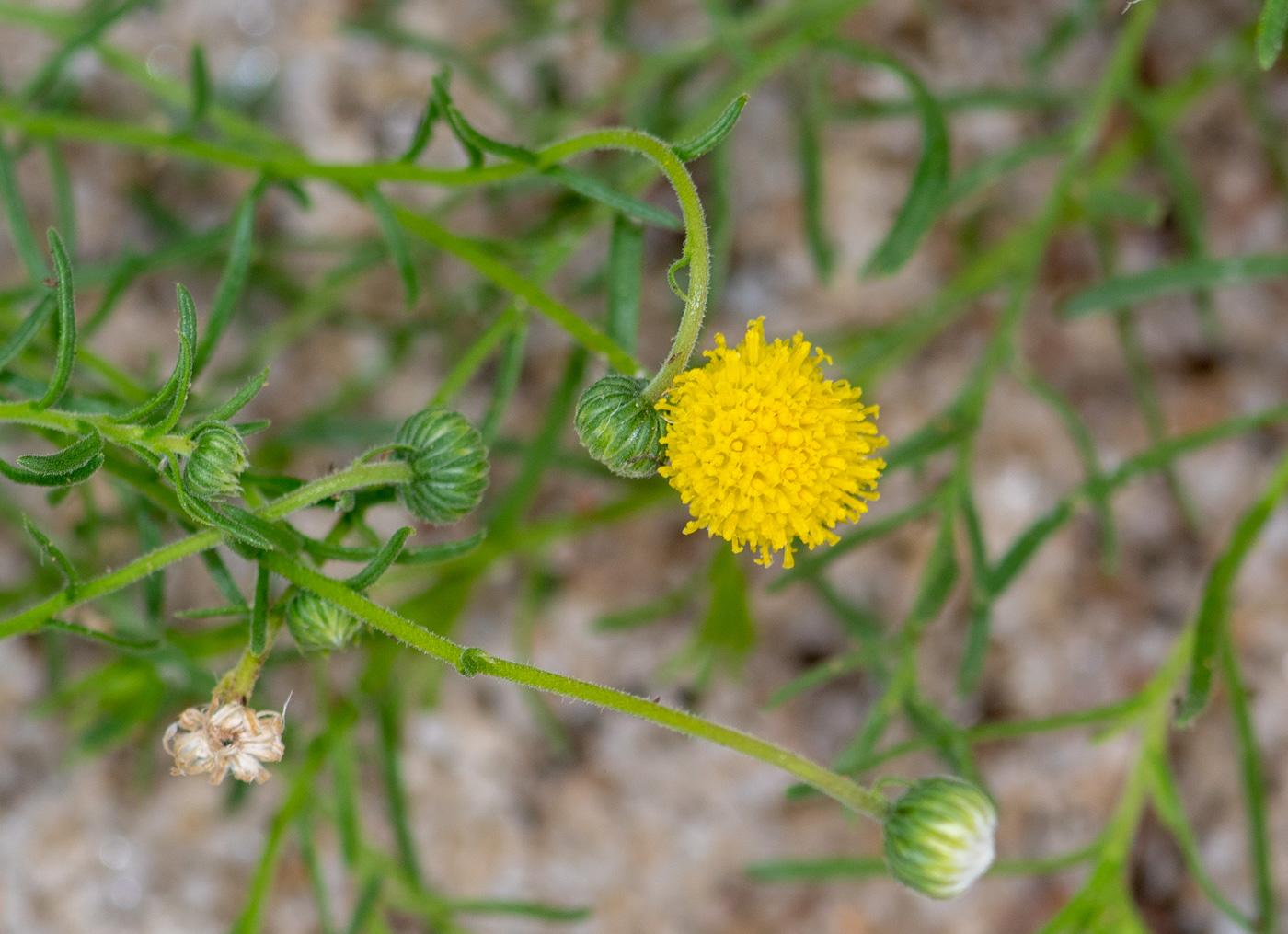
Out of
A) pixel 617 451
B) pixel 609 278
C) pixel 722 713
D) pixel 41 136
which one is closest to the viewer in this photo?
pixel 617 451

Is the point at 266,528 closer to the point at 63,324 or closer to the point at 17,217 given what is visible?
the point at 63,324

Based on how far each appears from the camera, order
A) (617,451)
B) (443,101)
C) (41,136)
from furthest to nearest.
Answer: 1. (41,136)
2. (443,101)
3. (617,451)

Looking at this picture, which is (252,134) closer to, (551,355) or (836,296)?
(551,355)

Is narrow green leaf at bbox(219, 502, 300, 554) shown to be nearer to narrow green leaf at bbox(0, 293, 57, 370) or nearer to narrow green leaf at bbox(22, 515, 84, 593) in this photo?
narrow green leaf at bbox(22, 515, 84, 593)

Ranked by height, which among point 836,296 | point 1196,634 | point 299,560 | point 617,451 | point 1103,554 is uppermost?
point 836,296

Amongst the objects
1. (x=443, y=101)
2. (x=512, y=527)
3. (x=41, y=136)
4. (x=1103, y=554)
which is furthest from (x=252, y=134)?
(x=1103, y=554)

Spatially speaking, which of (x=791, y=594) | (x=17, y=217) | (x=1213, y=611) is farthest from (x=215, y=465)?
(x=791, y=594)

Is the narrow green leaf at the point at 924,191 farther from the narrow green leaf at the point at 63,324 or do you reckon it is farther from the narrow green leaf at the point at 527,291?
the narrow green leaf at the point at 63,324
